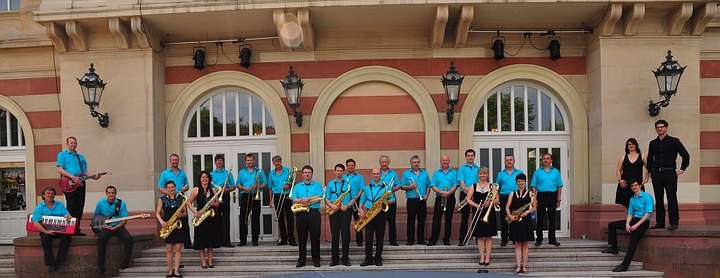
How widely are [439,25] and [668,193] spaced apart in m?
4.73

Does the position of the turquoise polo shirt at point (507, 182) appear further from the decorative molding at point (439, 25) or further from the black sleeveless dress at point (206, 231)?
the black sleeveless dress at point (206, 231)

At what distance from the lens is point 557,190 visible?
11.0 m

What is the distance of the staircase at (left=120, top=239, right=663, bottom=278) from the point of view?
1023cm

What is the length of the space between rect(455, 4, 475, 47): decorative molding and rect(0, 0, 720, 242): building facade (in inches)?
1.8

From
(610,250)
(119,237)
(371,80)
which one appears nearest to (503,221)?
(610,250)

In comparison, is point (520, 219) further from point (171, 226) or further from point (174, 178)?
point (174, 178)

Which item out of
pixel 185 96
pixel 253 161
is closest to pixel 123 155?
pixel 185 96

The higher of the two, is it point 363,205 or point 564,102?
point 564,102

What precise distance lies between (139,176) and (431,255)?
569 cm

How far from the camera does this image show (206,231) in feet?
34.1

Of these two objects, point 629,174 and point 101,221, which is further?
point 101,221

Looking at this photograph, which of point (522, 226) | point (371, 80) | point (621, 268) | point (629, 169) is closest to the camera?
point (522, 226)

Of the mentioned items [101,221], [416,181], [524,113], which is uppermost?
[524,113]

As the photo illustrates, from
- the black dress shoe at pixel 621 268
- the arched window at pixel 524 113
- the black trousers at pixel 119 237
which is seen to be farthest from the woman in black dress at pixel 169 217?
the black dress shoe at pixel 621 268
